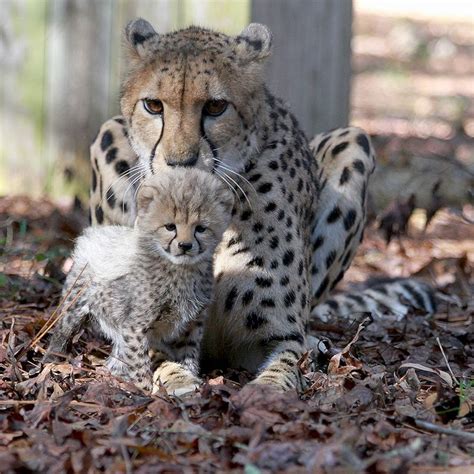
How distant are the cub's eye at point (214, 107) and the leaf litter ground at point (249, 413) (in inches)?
42.4

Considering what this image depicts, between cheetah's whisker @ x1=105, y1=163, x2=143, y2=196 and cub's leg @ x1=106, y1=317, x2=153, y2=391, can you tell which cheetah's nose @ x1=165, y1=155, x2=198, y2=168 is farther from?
cub's leg @ x1=106, y1=317, x2=153, y2=391

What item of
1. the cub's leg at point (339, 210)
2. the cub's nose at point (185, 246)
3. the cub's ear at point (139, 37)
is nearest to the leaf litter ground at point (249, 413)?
the cub's leg at point (339, 210)

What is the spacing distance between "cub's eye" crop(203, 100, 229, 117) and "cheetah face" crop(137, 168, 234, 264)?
1.13 ft

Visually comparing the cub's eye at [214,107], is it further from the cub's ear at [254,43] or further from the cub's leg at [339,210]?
the cub's leg at [339,210]

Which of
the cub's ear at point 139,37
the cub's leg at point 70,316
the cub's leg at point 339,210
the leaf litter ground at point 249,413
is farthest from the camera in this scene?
the cub's leg at point 339,210

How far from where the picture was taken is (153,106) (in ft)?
15.4

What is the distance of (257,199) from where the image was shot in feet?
16.3

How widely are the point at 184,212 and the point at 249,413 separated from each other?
0.86 meters

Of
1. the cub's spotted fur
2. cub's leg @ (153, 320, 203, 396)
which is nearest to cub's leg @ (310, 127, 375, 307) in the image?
the cub's spotted fur

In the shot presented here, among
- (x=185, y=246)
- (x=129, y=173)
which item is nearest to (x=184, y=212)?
(x=185, y=246)

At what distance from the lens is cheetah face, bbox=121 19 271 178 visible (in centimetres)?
454

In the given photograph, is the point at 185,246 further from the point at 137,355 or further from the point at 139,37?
the point at 139,37

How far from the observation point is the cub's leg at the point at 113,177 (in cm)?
531

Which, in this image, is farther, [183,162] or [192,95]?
[192,95]
